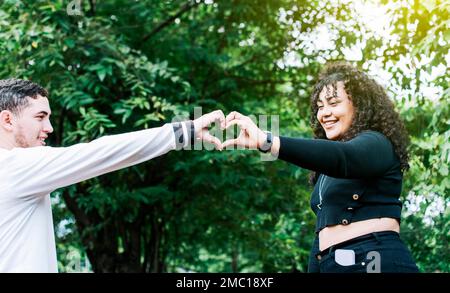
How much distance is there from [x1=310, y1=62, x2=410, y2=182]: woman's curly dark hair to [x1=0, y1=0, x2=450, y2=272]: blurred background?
207 cm

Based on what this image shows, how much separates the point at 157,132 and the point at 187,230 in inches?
244

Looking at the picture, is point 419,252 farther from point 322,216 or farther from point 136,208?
point 322,216

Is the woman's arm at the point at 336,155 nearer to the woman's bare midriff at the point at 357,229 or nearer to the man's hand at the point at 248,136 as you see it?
the man's hand at the point at 248,136

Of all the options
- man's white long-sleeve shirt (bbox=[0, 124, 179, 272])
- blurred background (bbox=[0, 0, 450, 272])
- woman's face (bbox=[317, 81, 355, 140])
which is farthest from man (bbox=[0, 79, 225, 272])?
blurred background (bbox=[0, 0, 450, 272])

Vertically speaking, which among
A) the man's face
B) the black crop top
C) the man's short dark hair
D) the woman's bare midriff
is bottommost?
the woman's bare midriff

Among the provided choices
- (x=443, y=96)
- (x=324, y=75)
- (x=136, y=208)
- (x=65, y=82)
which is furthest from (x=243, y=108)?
(x=324, y=75)

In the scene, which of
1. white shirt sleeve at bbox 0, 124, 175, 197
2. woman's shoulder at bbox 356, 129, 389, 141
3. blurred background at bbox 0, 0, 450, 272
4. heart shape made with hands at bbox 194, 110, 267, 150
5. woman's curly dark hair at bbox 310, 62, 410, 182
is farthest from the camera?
blurred background at bbox 0, 0, 450, 272

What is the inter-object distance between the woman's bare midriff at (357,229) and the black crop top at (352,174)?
2 cm

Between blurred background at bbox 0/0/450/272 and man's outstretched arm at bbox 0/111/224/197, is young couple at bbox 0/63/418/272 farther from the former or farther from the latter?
blurred background at bbox 0/0/450/272

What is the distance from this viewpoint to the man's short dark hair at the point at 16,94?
8.16 feet

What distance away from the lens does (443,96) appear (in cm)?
495

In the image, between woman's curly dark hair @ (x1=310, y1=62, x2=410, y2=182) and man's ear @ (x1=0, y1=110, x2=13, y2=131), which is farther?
woman's curly dark hair @ (x1=310, y1=62, x2=410, y2=182)

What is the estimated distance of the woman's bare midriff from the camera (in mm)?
2477

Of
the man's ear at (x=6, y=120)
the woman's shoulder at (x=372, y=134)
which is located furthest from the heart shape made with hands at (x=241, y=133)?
the man's ear at (x=6, y=120)
